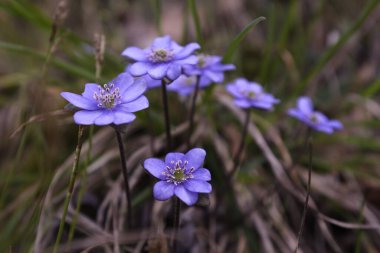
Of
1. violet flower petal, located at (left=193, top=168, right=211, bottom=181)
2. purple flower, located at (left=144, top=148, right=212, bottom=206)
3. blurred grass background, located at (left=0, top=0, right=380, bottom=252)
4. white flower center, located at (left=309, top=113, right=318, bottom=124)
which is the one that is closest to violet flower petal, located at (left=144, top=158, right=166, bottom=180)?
purple flower, located at (left=144, top=148, right=212, bottom=206)

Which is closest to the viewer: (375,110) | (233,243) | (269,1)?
(233,243)

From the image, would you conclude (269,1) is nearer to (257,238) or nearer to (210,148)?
(210,148)

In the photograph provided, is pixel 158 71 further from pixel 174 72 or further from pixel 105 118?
pixel 105 118

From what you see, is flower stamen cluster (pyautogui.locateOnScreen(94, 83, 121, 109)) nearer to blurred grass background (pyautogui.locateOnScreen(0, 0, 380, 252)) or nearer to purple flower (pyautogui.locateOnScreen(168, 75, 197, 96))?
blurred grass background (pyautogui.locateOnScreen(0, 0, 380, 252))

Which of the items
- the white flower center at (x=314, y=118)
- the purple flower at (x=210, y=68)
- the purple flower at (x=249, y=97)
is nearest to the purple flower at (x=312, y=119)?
the white flower center at (x=314, y=118)

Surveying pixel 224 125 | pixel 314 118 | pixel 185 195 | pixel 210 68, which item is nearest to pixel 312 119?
pixel 314 118

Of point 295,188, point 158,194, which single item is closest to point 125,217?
point 158,194
